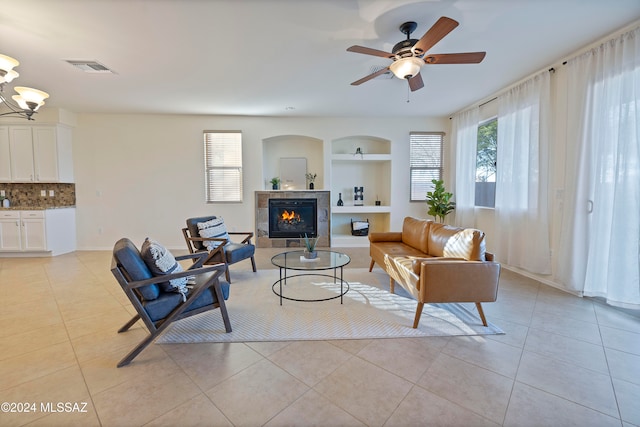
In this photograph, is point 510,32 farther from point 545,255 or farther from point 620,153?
point 545,255

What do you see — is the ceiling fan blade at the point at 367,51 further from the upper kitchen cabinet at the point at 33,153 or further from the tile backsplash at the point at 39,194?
the tile backsplash at the point at 39,194

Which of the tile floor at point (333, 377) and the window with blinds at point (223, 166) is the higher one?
the window with blinds at point (223, 166)

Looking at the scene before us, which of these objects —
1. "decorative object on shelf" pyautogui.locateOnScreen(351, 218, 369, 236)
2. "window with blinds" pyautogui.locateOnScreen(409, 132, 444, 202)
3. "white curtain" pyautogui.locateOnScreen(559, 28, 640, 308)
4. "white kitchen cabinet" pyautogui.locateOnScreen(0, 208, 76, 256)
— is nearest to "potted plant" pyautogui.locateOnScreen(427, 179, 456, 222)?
"window with blinds" pyautogui.locateOnScreen(409, 132, 444, 202)

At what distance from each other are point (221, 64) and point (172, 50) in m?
0.52

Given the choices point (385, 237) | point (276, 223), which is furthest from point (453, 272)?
point (276, 223)

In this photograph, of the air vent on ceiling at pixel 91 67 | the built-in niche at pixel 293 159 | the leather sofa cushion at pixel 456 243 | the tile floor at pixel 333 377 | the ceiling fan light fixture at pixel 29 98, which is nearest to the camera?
the tile floor at pixel 333 377

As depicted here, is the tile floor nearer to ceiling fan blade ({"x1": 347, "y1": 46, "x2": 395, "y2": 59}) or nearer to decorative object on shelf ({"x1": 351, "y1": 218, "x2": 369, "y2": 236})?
ceiling fan blade ({"x1": 347, "y1": 46, "x2": 395, "y2": 59})

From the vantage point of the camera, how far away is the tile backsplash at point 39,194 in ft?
16.7

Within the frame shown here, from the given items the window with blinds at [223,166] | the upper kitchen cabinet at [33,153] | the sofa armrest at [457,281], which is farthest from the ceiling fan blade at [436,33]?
the upper kitchen cabinet at [33,153]

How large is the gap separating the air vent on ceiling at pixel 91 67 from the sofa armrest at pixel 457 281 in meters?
4.31

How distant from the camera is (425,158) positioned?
5.73 meters

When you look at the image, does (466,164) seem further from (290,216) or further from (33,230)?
(33,230)

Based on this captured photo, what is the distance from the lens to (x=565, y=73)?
314 centimetres

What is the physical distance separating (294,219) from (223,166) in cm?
187
